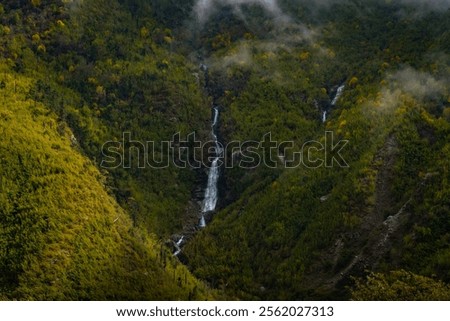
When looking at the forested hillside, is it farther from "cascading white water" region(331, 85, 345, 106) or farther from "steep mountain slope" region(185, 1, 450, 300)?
"cascading white water" region(331, 85, 345, 106)

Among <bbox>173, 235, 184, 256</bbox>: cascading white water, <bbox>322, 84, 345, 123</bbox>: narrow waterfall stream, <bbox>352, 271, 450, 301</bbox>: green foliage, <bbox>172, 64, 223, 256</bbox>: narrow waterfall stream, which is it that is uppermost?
<bbox>322, 84, 345, 123</bbox>: narrow waterfall stream

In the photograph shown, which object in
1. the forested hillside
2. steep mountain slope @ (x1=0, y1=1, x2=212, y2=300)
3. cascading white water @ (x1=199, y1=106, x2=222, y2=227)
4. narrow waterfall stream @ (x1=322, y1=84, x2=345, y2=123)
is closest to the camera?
steep mountain slope @ (x1=0, y1=1, x2=212, y2=300)

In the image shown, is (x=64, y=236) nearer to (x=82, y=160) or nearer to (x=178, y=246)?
(x=82, y=160)

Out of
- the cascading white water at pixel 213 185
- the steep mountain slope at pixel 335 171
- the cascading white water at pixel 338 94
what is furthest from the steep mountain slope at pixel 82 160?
the cascading white water at pixel 338 94

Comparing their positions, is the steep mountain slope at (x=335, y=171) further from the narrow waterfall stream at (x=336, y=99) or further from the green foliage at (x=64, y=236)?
the green foliage at (x=64, y=236)

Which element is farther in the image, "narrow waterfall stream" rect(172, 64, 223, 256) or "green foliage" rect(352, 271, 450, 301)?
"narrow waterfall stream" rect(172, 64, 223, 256)

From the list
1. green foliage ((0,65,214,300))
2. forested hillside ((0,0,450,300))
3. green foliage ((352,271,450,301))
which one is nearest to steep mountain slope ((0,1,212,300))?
green foliage ((0,65,214,300))

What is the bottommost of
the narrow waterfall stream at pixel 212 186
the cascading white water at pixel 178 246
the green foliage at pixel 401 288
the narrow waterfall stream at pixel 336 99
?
the cascading white water at pixel 178 246

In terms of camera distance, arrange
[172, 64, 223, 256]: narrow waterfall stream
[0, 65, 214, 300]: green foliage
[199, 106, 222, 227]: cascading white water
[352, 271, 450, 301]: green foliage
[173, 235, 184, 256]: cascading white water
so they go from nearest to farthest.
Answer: [352, 271, 450, 301]: green foliage → [0, 65, 214, 300]: green foliage → [173, 235, 184, 256]: cascading white water → [172, 64, 223, 256]: narrow waterfall stream → [199, 106, 222, 227]: cascading white water

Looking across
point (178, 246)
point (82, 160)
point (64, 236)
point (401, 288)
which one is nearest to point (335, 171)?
point (401, 288)
